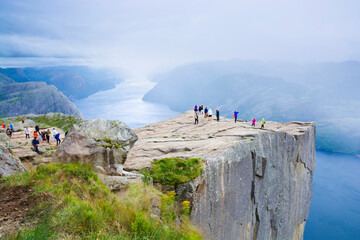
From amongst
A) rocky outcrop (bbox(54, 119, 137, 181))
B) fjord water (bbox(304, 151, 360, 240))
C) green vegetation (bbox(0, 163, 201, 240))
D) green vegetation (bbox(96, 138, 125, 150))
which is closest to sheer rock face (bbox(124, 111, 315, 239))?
rocky outcrop (bbox(54, 119, 137, 181))

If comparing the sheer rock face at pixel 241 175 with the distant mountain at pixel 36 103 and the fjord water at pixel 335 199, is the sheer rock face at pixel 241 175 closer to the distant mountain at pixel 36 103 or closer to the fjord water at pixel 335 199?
the fjord water at pixel 335 199

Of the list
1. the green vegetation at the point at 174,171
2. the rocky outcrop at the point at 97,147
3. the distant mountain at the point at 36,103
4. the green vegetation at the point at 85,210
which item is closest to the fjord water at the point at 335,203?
the green vegetation at the point at 174,171

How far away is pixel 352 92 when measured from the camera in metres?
160

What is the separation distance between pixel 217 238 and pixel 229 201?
2055mm

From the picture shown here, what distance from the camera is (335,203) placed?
5262cm

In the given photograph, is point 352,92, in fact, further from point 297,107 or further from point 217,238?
point 217,238

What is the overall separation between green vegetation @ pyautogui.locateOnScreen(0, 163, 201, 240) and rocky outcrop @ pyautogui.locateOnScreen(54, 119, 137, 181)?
1717 millimetres

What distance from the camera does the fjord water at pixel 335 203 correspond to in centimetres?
4269

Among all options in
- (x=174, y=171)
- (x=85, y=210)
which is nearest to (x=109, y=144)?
(x=174, y=171)

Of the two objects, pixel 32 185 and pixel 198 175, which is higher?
pixel 32 185

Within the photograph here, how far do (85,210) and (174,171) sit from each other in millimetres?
5013

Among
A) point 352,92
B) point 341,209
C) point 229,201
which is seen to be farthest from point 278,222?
point 352,92

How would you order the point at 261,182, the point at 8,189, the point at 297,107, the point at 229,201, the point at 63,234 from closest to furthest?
the point at 63,234 → the point at 8,189 → the point at 229,201 → the point at 261,182 → the point at 297,107

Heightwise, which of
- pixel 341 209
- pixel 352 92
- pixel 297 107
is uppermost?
pixel 352 92
